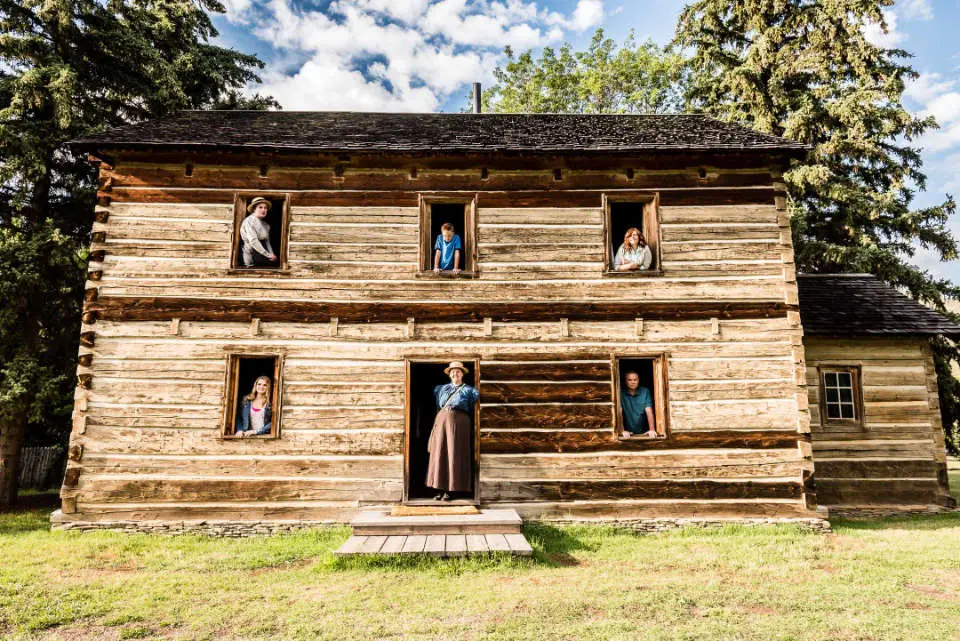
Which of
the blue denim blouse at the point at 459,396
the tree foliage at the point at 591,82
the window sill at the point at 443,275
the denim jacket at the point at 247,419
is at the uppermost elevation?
the tree foliage at the point at 591,82

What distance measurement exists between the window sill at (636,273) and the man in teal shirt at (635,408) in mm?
1675

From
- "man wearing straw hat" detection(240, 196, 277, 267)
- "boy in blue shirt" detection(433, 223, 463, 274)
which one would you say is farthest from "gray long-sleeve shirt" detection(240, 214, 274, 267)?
"boy in blue shirt" detection(433, 223, 463, 274)

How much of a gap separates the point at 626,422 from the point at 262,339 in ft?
20.4

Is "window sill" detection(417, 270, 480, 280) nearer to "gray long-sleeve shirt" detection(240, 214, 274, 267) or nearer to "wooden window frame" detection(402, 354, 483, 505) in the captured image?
"wooden window frame" detection(402, 354, 483, 505)

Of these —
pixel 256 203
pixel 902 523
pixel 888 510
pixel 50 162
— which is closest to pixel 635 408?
pixel 902 523

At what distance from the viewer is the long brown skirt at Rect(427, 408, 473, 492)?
9148 mm

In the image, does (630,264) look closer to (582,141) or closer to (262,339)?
(582,141)

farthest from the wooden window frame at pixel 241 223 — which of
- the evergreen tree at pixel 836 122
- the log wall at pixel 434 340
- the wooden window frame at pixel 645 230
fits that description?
the evergreen tree at pixel 836 122

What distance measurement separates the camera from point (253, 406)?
951 centimetres

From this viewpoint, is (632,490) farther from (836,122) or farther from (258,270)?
(836,122)

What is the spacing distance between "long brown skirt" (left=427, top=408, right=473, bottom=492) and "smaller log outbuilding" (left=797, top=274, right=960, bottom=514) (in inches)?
283

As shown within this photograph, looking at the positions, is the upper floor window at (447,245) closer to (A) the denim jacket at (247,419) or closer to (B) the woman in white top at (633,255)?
(B) the woman in white top at (633,255)

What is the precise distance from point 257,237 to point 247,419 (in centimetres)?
306

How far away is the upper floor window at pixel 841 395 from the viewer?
38.4ft
